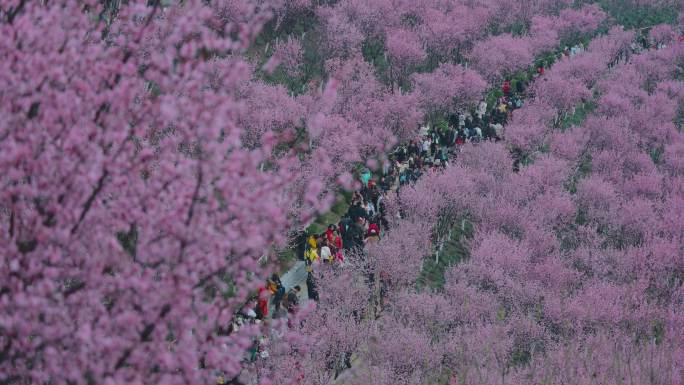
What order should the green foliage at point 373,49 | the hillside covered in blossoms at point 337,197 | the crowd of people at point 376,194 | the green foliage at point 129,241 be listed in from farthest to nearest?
the green foliage at point 373,49 → the crowd of people at point 376,194 → the green foliage at point 129,241 → the hillside covered in blossoms at point 337,197

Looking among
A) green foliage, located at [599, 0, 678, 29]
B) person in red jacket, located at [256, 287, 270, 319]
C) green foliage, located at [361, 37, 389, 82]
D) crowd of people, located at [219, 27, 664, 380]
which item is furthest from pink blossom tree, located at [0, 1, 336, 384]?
green foliage, located at [599, 0, 678, 29]

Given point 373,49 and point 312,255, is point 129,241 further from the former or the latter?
point 373,49

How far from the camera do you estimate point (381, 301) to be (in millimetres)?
22219

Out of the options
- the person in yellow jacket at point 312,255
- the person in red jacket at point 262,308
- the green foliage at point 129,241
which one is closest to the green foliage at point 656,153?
the person in yellow jacket at point 312,255

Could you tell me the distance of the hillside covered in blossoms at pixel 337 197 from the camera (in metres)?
6.58

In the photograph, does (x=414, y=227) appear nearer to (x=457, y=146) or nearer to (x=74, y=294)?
(x=457, y=146)

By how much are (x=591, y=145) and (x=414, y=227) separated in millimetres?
20134

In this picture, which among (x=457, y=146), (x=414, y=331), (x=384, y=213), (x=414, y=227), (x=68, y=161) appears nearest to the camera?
(x=68, y=161)

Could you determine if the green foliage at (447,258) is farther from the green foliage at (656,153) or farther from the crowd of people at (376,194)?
the green foliage at (656,153)

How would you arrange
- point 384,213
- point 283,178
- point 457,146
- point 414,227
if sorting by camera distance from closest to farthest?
point 283,178 < point 414,227 < point 384,213 < point 457,146

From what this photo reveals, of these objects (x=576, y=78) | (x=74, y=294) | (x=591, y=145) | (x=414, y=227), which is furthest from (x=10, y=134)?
(x=576, y=78)

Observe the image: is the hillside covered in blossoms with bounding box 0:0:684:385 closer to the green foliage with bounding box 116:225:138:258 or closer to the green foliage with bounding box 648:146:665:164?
the green foliage with bounding box 116:225:138:258

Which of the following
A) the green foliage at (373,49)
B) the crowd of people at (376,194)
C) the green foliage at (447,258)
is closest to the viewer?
the crowd of people at (376,194)

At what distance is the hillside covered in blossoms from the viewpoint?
658 cm
